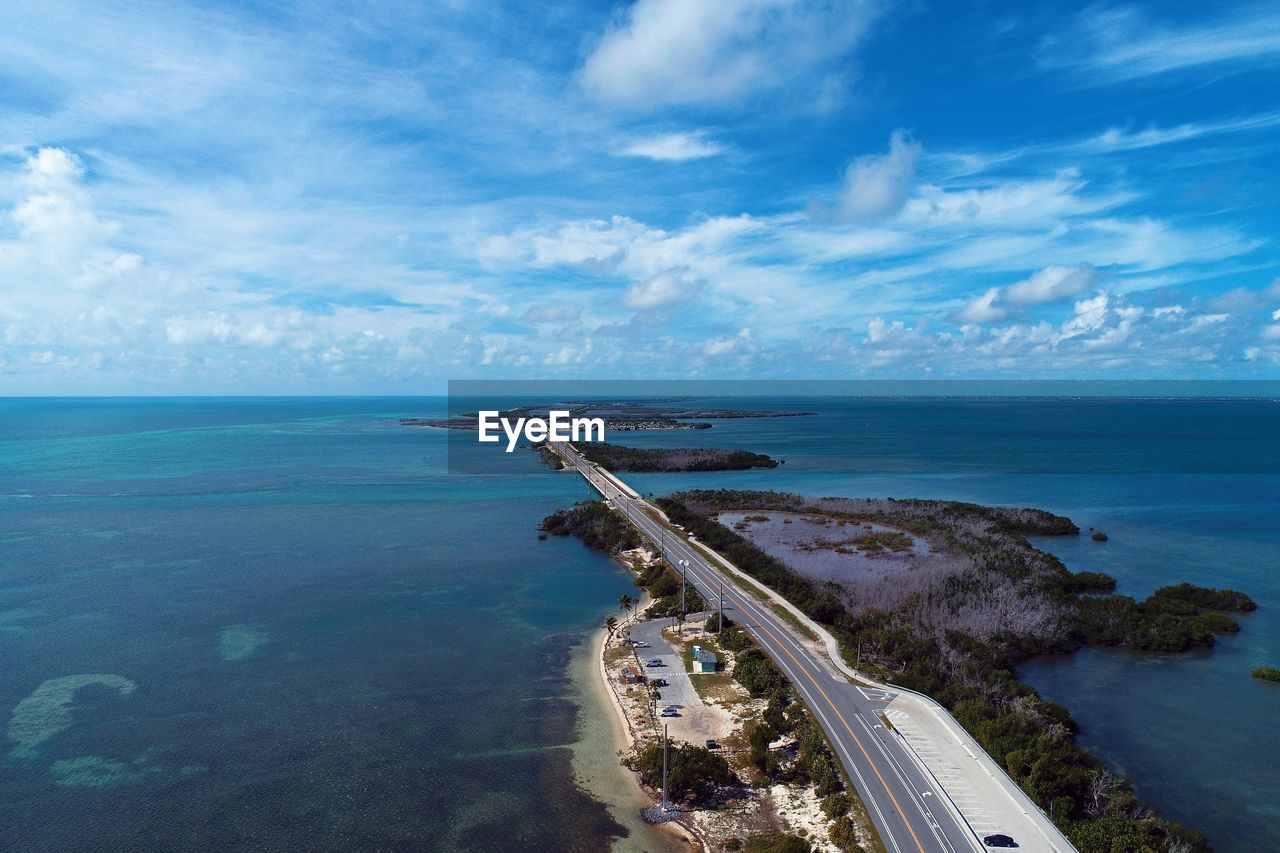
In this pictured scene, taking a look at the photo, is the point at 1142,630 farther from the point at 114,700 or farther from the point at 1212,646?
the point at 114,700

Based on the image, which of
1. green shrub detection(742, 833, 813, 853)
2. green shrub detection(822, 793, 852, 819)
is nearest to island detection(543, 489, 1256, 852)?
green shrub detection(822, 793, 852, 819)

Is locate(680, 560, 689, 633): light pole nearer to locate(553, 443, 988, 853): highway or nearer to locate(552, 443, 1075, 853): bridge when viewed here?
locate(553, 443, 988, 853): highway

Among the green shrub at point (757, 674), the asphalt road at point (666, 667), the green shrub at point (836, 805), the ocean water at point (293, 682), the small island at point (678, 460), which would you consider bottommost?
the ocean water at point (293, 682)

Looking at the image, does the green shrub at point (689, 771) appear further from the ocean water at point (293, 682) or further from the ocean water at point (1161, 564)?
the ocean water at point (1161, 564)

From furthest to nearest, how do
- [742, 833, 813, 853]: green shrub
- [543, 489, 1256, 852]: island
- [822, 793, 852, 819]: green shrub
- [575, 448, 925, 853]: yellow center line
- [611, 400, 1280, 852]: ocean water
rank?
[611, 400, 1280, 852]: ocean water, [543, 489, 1256, 852]: island, [822, 793, 852, 819]: green shrub, [575, 448, 925, 853]: yellow center line, [742, 833, 813, 853]: green shrub

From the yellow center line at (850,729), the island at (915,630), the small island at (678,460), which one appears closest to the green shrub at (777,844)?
the island at (915,630)

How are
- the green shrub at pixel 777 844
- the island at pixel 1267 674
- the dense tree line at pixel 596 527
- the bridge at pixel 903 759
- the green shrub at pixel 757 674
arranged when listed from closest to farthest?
the green shrub at pixel 777 844
the bridge at pixel 903 759
the green shrub at pixel 757 674
the island at pixel 1267 674
the dense tree line at pixel 596 527

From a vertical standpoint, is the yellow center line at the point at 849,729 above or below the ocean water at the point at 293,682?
above
